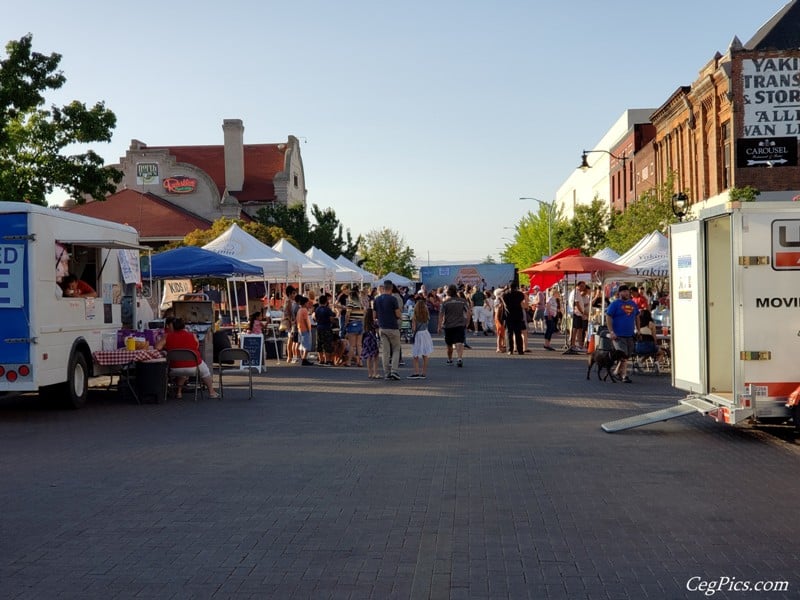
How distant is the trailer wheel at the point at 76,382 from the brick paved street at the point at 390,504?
2.15 feet

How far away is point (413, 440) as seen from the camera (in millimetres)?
11734

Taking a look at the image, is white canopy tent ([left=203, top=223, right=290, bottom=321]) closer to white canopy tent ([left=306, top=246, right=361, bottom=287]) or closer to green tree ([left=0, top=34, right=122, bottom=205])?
green tree ([left=0, top=34, right=122, bottom=205])

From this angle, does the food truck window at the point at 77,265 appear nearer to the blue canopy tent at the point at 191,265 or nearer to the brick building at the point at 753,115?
the blue canopy tent at the point at 191,265

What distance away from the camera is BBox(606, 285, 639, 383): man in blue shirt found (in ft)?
62.4

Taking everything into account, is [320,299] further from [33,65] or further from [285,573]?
[285,573]

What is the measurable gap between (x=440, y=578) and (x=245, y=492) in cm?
320

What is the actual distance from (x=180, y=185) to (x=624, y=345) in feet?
201

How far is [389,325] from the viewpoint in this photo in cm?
2008

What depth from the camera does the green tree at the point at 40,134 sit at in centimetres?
2633

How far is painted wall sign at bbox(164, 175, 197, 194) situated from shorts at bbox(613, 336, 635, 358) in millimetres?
60666

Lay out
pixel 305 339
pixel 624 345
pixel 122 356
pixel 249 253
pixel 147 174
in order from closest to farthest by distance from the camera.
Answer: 1. pixel 122 356
2. pixel 624 345
3. pixel 305 339
4. pixel 249 253
5. pixel 147 174

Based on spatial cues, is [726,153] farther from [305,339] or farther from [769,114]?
[305,339]

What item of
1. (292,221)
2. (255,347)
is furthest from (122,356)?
(292,221)

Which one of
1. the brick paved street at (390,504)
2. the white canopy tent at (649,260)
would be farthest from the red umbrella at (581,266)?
the brick paved street at (390,504)
